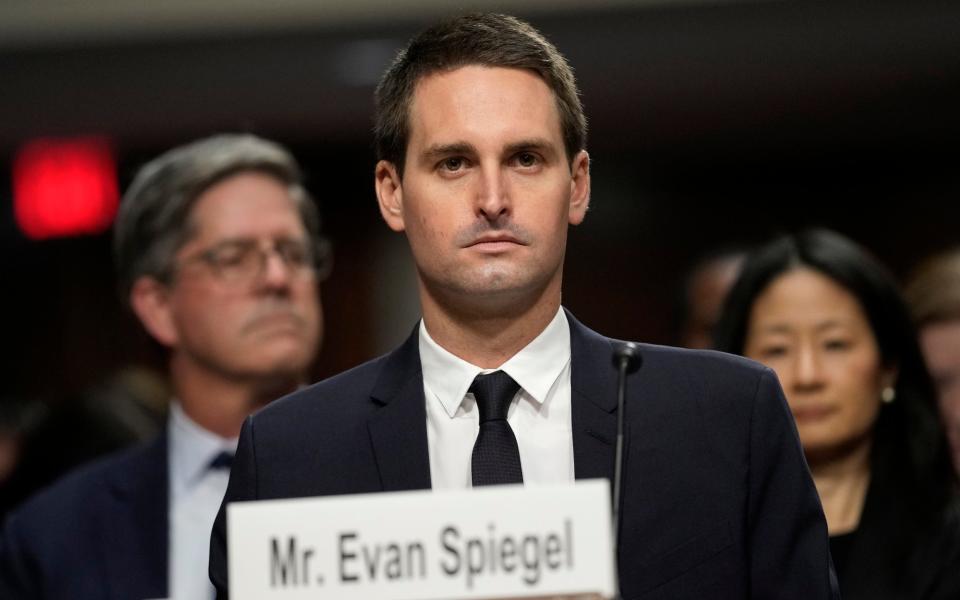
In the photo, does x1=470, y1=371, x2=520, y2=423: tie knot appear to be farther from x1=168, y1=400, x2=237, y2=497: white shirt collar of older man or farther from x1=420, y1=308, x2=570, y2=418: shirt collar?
x1=168, y1=400, x2=237, y2=497: white shirt collar of older man

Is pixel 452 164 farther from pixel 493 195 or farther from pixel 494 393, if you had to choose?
pixel 494 393

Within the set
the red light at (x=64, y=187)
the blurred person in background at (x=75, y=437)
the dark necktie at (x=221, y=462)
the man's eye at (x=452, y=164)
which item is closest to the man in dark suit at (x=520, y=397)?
the man's eye at (x=452, y=164)

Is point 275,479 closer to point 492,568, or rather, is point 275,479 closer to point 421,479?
point 421,479

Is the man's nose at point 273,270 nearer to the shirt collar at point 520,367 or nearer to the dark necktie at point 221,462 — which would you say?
the dark necktie at point 221,462

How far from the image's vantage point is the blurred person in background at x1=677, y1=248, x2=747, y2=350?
3.82 meters

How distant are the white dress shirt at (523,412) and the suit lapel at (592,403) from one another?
3 centimetres

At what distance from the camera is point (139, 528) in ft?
9.22

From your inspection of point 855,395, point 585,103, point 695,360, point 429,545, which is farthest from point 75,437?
point 585,103

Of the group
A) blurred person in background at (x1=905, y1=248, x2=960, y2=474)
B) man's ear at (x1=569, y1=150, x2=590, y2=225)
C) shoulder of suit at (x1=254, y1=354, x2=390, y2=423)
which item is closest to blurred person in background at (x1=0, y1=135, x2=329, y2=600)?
shoulder of suit at (x1=254, y1=354, x2=390, y2=423)

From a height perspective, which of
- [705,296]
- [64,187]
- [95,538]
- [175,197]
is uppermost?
[64,187]

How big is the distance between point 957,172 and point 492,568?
649 cm

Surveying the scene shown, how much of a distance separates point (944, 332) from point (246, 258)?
5.89 ft

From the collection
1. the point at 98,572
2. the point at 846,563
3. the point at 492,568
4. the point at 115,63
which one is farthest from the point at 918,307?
the point at 115,63

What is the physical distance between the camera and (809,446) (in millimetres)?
2766
